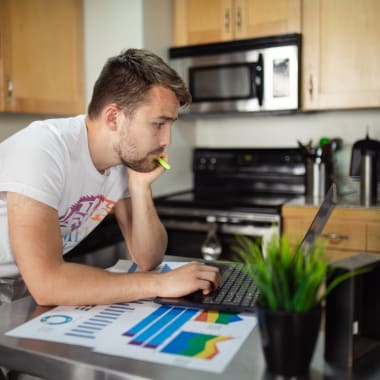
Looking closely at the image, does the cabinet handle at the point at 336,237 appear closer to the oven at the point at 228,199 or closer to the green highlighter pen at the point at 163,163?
the oven at the point at 228,199

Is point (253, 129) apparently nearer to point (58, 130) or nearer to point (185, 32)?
point (185, 32)

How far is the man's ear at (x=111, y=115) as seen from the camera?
4.39 feet

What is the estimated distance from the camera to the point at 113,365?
0.71 meters

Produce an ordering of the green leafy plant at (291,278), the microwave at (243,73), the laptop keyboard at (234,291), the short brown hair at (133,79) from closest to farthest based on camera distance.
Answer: the green leafy plant at (291,278), the laptop keyboard at (234,291), the short brown hair at (133,79), the microwave at (243,73)

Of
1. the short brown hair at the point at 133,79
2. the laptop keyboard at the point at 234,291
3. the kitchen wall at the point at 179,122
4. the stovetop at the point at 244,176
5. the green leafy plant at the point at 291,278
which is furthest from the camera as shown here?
the stovetop at the point at 244,176

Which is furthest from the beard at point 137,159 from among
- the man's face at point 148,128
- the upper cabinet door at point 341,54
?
the upper cabinet door at point 341,54

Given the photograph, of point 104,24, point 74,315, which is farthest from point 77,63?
point 74,315

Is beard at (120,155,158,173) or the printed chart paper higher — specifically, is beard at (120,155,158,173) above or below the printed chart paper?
above

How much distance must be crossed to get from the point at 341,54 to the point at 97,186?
5.92 ft

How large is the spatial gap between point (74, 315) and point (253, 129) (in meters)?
2.50

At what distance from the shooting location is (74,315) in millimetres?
933

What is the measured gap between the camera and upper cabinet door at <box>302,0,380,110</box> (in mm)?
2592

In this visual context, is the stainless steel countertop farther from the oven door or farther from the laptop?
the oven door

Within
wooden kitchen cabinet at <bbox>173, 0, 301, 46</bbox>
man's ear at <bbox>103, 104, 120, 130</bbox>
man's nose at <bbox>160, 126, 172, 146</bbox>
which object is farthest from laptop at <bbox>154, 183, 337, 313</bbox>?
wooden kitchen cabinet at <bbox>173, 0, 301, 46</bbox>
